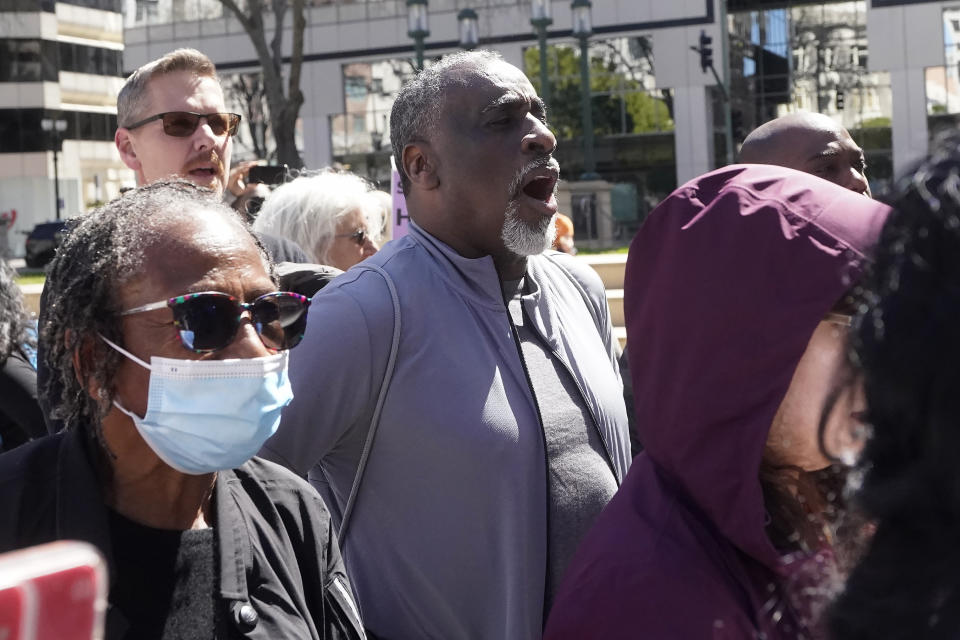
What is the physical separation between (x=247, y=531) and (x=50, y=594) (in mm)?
1443

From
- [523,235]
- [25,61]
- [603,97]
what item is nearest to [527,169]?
[523,235]

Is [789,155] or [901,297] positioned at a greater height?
[789,155]

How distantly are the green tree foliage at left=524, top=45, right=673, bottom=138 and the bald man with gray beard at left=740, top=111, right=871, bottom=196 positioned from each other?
118ft

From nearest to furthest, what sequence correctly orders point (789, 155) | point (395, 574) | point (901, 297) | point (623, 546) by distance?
point (901, 297) → point (623, 546) → point (395, 574) → point (789, 155)

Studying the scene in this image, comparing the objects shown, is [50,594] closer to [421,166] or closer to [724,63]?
[421,166]

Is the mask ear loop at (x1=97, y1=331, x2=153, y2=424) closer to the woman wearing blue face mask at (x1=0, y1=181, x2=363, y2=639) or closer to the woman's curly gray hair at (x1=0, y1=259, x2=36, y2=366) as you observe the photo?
the woman wearing blue face mask at (x1=0, y1=181, x2=363, y2=639)

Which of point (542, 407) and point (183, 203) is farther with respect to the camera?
point (542, 407)

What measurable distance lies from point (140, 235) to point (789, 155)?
8.98ft

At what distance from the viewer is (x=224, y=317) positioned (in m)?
2.33

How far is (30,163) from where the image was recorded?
178 ft

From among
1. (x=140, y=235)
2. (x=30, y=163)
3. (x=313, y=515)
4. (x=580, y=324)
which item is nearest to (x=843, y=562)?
(x=313, y=515)

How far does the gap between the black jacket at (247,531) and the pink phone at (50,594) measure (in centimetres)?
123

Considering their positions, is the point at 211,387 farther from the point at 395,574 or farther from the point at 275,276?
the point at 395,574

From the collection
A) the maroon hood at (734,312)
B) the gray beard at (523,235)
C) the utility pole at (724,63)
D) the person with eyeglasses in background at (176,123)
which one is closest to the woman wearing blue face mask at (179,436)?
→ the maroon hood at (734,312)
